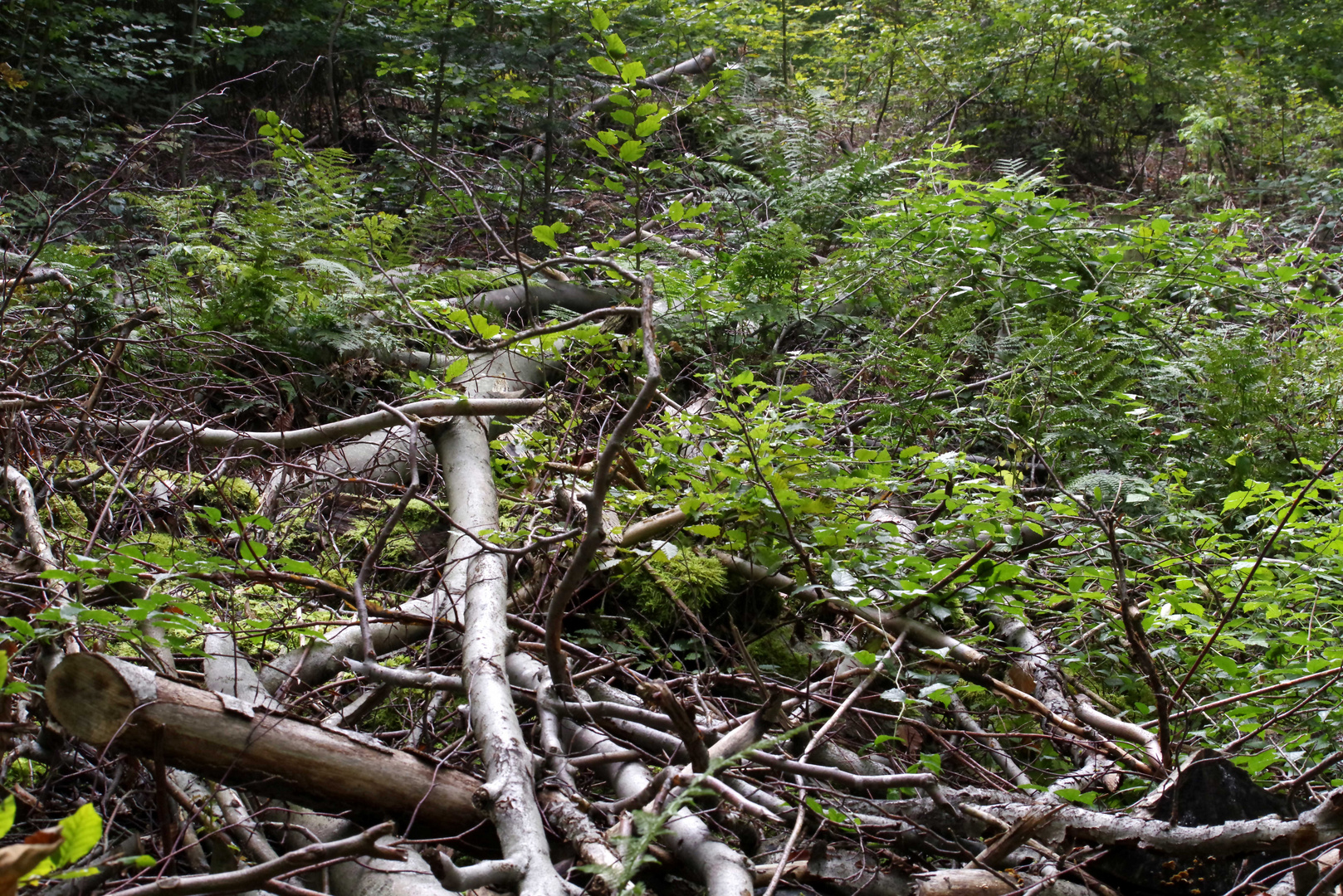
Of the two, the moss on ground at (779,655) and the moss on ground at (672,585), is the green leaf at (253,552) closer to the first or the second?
the moss on ground at (672,585)

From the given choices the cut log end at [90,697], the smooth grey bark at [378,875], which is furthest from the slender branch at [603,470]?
the cut log end at [90,697]

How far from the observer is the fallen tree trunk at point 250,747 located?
1943 millimetres

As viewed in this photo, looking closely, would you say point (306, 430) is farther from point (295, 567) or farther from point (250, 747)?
point (250, 747)

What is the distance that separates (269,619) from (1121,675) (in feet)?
10.3

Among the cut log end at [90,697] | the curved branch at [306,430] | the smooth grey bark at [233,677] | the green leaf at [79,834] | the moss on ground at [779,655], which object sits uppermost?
the green leaf at [79,834]

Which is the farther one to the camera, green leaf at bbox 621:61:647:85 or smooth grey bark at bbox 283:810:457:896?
green leaf at bbox 621:61:647:85

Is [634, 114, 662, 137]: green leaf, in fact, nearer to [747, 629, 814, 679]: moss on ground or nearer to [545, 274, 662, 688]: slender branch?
[545, 274, 662, 688]: slender branch

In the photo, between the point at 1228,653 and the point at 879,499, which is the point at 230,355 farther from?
the point at 1228,653

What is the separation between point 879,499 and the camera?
380 centimetres

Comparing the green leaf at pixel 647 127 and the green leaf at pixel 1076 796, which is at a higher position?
the green leaf at pixel 647 127

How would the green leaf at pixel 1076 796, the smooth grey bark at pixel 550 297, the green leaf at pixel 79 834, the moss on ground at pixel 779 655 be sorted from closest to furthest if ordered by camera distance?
the green leaf at pixel 79 834 < the green leaf at pixel 1076 796 < the moss on ground at pixel 779 655 < the smooth grey bark at pixel 550 297

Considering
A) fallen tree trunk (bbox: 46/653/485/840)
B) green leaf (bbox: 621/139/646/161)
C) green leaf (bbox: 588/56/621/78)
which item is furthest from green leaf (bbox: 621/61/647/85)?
fallen tree trunk (bbox: 46/653/485/840)

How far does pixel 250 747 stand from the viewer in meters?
2.06

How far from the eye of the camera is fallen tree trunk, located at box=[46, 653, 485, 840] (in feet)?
6.38
